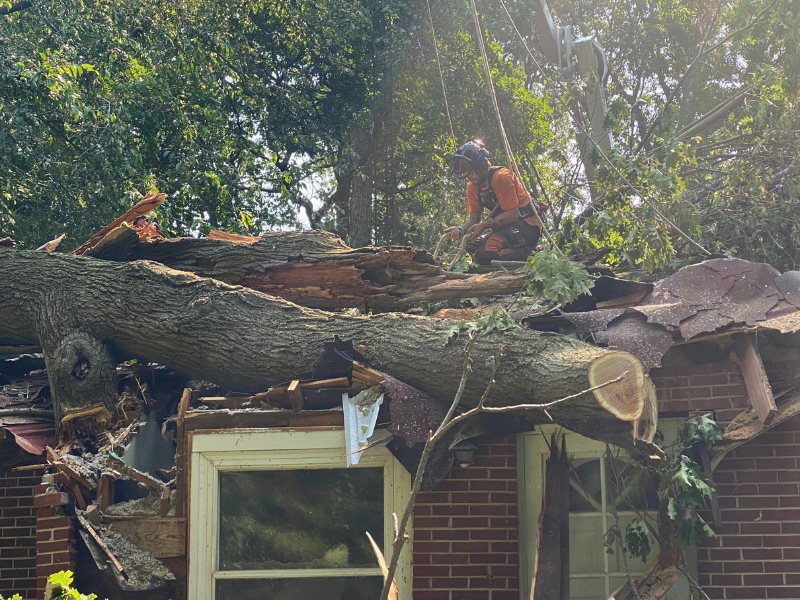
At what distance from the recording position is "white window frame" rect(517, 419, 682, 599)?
5.27m

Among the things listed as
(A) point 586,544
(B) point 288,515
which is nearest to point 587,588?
(A) point 586,544

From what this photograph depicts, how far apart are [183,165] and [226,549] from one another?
643 cm

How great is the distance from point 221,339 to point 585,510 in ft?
8.92

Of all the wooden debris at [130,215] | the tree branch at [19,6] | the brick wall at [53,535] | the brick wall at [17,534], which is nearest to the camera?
the brick wall at [53,535]

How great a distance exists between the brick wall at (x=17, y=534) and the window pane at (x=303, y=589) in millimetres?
2409

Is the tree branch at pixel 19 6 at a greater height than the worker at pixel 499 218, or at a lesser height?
greater

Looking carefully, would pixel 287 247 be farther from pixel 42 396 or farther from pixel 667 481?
pixel 667 481

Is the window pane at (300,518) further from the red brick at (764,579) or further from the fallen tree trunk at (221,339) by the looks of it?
the red brick at (764,579)

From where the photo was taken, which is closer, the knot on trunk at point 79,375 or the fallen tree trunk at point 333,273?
the knot on trunk at point 79,375

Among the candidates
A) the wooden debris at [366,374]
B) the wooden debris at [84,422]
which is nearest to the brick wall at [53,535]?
the wooden debris at [84,422]

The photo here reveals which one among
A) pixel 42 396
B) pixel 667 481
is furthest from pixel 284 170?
pixel 667 481

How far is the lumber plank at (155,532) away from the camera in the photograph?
5.20 m

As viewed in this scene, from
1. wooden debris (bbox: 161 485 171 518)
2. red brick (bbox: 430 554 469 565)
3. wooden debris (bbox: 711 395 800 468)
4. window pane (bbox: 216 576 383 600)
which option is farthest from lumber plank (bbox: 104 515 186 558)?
wooden debris (bbox: 711 395 800 468)

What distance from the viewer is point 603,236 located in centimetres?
798
